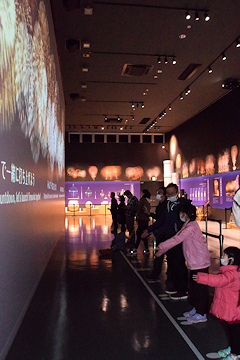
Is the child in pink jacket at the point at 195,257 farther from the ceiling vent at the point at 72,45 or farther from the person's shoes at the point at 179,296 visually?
the ceiling vent at the point at 72,45

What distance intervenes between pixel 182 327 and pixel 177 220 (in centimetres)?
156

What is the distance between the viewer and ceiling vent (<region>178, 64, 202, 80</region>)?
36.9 feet

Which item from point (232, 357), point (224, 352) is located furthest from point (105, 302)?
point (232, 357)

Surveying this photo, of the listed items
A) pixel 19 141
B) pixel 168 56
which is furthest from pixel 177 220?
pixel 168 56

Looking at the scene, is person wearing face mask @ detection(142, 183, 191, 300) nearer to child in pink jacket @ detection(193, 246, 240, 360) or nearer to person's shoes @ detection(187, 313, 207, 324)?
person's shoes @ detection(187, 313, 207, 324)

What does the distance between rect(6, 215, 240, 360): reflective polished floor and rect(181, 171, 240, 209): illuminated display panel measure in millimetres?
9067

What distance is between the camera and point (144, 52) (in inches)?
397

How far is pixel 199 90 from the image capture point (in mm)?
13742

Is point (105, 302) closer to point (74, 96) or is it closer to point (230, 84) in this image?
point (230, 84)

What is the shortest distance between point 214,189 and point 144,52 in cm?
796

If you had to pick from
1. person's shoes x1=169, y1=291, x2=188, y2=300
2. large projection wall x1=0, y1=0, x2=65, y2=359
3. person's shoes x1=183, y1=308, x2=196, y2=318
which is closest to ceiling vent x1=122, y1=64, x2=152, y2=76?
large projection wall x1=0, y1=0, x2=65, y2=359

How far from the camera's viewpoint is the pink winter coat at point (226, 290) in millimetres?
2617

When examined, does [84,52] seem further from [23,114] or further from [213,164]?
[213,164]

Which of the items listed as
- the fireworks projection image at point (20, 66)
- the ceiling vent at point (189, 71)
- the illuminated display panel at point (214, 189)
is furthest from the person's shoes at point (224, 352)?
the illuminated display panel at point (214, 189)
